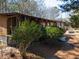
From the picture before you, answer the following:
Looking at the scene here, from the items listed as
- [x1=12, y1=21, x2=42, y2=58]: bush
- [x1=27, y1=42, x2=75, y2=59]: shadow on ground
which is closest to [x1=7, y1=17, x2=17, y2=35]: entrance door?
[x1=27, y1=42, x2=75, y2=59]: shadow on ground

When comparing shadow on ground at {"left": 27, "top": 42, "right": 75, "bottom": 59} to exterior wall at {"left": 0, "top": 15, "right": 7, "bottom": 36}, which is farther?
exterior wall at {"left": 0, "top": 15, "right": 7, "bottom": 36}

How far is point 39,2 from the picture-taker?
67.8 m

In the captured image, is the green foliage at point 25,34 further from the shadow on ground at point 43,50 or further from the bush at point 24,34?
the shadow on ground at point 43,50

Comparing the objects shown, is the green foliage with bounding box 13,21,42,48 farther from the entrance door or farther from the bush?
the entrance door

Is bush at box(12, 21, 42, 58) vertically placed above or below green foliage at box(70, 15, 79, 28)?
below

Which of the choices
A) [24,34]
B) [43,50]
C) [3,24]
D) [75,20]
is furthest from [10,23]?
[75,20]

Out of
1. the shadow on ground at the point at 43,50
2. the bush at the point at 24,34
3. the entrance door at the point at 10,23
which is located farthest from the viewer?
the entrance door at the point at 10,23

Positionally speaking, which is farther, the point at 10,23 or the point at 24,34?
the point at 10,23

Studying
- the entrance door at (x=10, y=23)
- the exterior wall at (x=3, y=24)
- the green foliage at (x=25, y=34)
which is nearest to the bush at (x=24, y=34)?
the green foliage at (x=25, y=34)

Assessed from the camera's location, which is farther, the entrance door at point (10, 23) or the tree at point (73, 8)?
the entrance door at point (10, 23)

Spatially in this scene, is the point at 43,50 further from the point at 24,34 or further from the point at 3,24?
the point at 3,24

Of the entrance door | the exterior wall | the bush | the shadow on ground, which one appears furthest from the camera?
the entrance door

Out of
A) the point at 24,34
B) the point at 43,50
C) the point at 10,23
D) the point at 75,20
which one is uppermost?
the point at 75,20

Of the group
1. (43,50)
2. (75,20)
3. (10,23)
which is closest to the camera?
(75,20)
